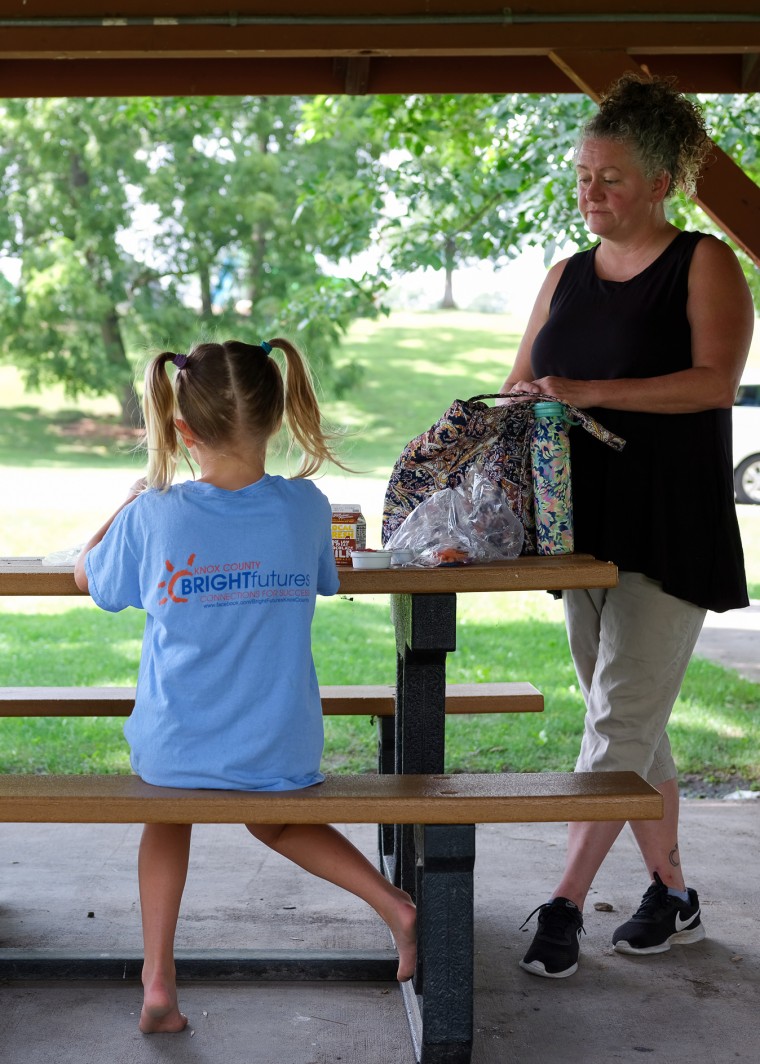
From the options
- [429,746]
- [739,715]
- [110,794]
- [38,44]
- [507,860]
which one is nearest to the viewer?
[110,794]

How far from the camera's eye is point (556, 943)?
3092mm

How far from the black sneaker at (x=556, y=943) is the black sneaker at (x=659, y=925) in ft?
0.58

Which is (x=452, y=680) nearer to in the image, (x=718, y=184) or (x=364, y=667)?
(x=364, y=667)

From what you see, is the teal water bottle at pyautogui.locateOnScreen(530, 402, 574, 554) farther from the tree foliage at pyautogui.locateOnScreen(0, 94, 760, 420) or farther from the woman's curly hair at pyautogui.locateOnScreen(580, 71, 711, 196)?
the tree foliage at pyautogui.locateOnScreen(0, 94, 760, 420)

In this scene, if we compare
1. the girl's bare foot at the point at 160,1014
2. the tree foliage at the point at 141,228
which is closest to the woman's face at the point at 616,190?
the girl's bare foot at the point at 160,1014

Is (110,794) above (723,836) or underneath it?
above

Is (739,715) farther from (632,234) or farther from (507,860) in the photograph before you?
(632,234)

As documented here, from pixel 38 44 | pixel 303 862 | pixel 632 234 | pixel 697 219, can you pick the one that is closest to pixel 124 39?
pixel 38 44

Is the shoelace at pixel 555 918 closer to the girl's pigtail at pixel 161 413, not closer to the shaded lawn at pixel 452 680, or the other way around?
the girl's pigtail at pixel 161 413

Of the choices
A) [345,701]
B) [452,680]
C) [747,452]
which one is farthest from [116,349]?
[345,701]

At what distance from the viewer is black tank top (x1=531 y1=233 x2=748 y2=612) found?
2.99m

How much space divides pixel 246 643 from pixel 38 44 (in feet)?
8.62

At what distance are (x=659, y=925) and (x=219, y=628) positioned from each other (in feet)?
4.88

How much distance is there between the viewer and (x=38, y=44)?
4.24 meters
